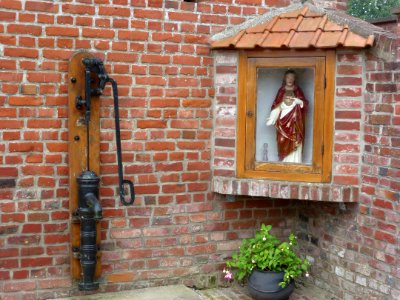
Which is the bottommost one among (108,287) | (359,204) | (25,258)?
(108,287)

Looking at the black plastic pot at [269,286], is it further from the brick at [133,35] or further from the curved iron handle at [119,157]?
the brick at [133,35]

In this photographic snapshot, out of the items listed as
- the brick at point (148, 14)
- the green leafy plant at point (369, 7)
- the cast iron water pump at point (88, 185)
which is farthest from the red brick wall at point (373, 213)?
the green leafy plant at point (369, 7)

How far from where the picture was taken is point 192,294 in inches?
153

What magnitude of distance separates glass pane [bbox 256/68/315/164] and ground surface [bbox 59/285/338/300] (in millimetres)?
1030

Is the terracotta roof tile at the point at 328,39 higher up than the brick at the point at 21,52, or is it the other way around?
the terracotta roof tile at the point at 328,39

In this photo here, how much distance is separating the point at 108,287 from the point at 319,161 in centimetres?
175

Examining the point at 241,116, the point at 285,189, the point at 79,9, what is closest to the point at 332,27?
the point at 241,116

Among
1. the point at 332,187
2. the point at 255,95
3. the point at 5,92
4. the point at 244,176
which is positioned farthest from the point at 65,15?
the point at 332,187

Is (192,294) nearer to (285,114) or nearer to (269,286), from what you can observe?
(269,286)

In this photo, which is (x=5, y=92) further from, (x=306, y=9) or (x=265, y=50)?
(x=306, y=9)

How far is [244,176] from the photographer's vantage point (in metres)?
3.94

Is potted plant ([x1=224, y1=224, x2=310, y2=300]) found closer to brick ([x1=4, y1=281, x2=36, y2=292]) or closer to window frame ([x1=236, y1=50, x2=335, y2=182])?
window frame ([x1=236, y1=50, x2=335, y2=182])

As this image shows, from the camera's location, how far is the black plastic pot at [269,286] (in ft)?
12.4

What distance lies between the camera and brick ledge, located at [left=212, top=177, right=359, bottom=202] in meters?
3.70
